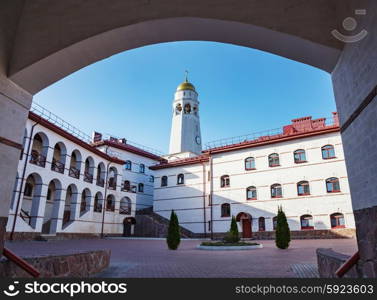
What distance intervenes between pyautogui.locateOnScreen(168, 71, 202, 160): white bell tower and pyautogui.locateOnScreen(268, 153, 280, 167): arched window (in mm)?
15012

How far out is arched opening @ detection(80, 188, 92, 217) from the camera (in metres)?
26.6

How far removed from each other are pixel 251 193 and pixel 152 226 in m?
11.0

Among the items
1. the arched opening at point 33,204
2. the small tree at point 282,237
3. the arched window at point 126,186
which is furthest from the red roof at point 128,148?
the small tree at point 282,237

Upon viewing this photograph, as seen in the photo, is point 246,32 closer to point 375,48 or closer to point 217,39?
point 217,39

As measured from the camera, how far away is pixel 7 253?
402 centimetres

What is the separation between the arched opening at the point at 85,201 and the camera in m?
26.6

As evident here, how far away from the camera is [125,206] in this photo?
32.2 m

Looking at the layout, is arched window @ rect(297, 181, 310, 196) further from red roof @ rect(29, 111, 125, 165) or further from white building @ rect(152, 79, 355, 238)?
red roof @ rect(29, 111, 125, 165)

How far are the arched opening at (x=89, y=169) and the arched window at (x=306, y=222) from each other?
18851mm

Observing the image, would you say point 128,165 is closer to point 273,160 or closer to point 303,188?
point 273,160

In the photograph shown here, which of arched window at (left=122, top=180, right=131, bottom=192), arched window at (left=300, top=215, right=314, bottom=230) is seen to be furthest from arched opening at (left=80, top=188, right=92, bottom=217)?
arched window at (left=300, top=215, right=314, bottom=230)

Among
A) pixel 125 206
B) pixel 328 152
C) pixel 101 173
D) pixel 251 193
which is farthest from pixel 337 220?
pixel 101 173

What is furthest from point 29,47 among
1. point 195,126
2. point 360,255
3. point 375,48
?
point 195,126

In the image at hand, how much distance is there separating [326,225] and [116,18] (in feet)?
76.2
